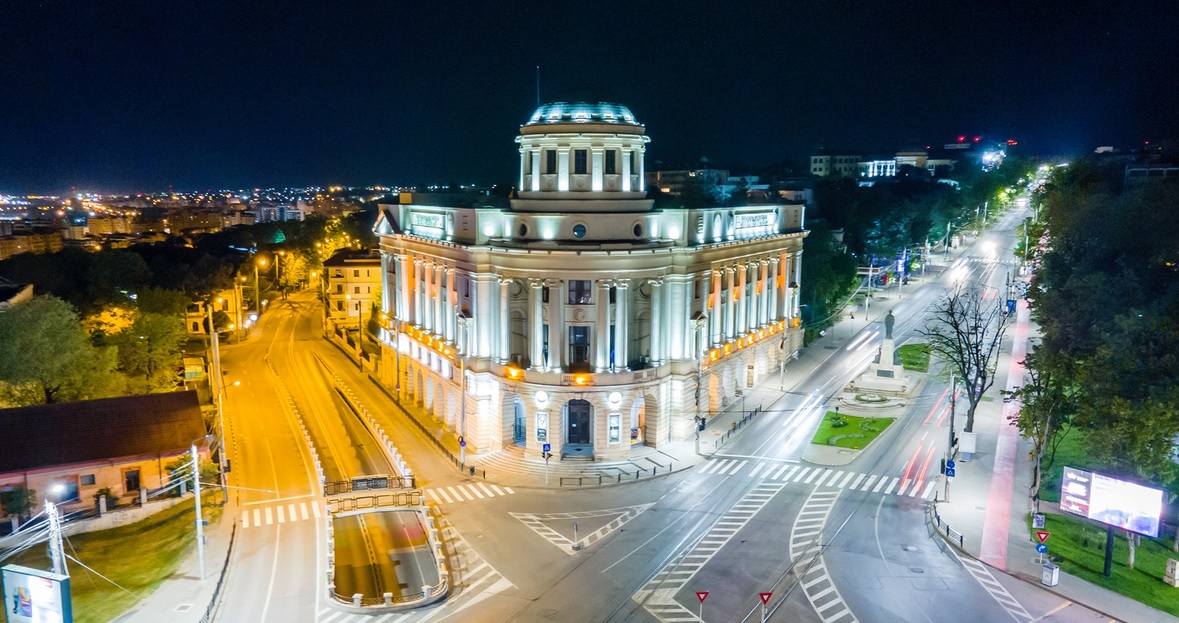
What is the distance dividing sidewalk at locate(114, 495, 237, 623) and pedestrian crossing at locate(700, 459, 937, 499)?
30.6 m

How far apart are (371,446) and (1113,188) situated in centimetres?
8395

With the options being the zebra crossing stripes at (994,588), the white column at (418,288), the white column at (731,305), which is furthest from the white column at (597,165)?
the zebra crossing stripes at (994,588)

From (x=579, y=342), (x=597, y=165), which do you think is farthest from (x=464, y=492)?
(x=597, y=165)

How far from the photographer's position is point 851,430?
63.8 m

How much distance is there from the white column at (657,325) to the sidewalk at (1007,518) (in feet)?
71.4

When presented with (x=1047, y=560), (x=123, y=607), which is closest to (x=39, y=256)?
(x=123, y=607)

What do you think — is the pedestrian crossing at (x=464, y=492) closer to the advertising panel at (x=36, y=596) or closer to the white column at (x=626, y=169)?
the white column at (x=626, y=169)

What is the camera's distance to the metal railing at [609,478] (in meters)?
53.9

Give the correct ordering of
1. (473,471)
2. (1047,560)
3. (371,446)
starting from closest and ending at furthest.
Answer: (1047,560)
(473,471)
(371,446)

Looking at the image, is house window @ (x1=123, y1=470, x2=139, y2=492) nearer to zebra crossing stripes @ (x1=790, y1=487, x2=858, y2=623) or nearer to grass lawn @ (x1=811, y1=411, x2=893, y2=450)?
zebra crossing stripes @ (x1=790, y1=487, x2=858, y2=623)

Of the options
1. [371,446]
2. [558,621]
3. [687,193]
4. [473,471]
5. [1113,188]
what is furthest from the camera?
[687,193]

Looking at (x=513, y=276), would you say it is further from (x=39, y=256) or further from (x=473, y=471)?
(x=39, y=256)

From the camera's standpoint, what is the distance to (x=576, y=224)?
190 feet

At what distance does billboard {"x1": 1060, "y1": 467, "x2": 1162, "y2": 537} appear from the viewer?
120ft
